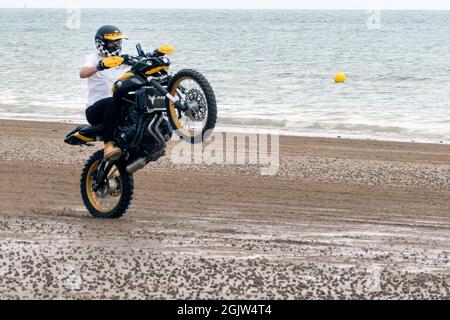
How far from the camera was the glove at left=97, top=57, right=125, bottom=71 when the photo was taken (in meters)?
10.3

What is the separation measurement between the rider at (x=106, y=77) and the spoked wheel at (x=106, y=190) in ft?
1.07

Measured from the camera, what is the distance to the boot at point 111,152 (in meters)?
10.5

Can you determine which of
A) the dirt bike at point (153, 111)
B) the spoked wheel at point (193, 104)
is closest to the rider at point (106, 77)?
the dirt bike at point (153, 111)

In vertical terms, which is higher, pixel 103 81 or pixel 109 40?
pixel 109 40

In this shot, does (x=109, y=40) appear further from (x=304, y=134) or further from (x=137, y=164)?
(x=304, y=134)

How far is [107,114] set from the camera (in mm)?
10656

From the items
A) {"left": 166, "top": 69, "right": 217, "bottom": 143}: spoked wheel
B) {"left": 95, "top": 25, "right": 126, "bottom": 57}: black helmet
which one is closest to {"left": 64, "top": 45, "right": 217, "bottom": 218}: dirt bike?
{"left": 166, "top": 69, "right": 217, "bottom": 143}: spoked wheel

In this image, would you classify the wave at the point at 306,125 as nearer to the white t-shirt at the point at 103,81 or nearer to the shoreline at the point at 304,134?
the shoreline at the point at 304,134

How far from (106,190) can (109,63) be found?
59.1 inches

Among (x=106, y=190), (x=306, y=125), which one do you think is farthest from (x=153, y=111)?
(x=306, y=125)

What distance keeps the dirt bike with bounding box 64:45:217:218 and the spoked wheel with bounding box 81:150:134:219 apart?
0.04 feet

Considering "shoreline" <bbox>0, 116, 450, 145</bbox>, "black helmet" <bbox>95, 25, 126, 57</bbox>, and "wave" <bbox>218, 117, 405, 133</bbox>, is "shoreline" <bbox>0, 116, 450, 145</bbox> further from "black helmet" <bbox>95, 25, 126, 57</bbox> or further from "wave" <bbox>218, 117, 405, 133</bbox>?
"black helmet" <bbox>95, 25, 126, 57</bbox>
